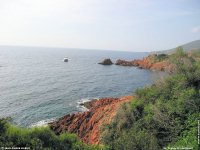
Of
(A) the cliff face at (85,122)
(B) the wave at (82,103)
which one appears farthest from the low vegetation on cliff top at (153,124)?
(B) the wave at (82,103)

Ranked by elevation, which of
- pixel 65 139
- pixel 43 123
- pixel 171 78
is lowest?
pixel 43 123

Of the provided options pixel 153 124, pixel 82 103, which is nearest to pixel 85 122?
pixel 82 103

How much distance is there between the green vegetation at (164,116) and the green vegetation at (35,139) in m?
3.44

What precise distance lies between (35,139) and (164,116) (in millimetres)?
12807

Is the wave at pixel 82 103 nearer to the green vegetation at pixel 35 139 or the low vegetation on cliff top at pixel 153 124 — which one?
the low vegetation on cliff top at pixel 153 124

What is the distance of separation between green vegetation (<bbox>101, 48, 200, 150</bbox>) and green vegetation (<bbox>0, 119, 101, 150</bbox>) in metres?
3.44

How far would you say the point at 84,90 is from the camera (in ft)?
222

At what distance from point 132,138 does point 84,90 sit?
49998 mm

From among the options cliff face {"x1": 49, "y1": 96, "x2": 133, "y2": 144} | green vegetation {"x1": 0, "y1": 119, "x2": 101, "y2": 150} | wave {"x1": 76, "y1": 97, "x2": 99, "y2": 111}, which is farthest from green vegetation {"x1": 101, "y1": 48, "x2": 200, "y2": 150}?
wave {"x1": 76, "y1": 97, "x2": 99, "y2": 111}

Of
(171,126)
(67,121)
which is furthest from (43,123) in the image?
(171,126)

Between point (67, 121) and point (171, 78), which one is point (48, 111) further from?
point (171, 78)

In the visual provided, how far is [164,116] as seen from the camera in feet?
80.4

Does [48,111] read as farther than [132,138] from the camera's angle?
Yes

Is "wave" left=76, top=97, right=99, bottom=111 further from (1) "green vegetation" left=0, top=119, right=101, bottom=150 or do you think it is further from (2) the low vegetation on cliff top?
(1) "green vegetation" left=0, top=119, right=101, bottom=150
